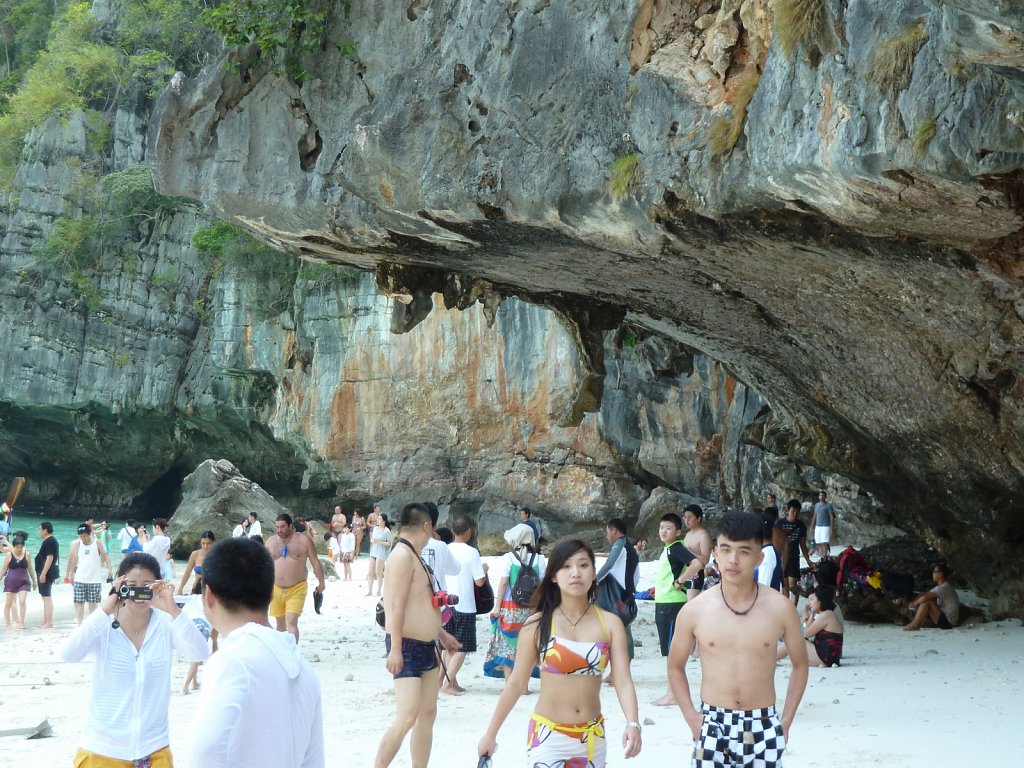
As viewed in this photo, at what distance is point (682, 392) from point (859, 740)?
22379 millimetres

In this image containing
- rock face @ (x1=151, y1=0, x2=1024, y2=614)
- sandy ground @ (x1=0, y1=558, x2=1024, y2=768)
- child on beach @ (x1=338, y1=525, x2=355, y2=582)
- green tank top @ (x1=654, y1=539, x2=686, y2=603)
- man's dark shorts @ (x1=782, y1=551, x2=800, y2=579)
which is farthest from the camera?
child on beach @ (x1=338, y1=525, x2=355, y2=582)

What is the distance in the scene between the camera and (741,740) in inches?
153

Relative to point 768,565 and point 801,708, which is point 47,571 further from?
point 801,708

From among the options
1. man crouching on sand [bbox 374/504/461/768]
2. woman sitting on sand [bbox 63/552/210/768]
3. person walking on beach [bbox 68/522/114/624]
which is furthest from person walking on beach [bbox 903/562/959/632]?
person walking on beach [bbox 68/522/114/624]

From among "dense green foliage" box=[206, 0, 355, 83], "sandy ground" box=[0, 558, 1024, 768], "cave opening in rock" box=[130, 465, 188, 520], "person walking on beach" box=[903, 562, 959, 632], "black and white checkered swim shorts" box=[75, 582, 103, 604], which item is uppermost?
"dense green foliage" box=[206, 0, 355, 83]

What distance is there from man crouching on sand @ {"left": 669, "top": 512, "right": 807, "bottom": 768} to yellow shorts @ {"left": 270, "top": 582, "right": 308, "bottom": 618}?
587 cm

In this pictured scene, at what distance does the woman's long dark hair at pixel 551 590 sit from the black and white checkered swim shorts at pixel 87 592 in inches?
386

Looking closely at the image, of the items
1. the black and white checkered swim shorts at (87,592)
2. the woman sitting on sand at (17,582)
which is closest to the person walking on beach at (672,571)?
the black and white checkered swim shorts at (87,592)

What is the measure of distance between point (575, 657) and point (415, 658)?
1.50 meters

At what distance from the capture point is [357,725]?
7.25 metres

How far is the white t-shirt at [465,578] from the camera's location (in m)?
8.24

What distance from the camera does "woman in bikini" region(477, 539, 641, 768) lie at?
4090 millimetres

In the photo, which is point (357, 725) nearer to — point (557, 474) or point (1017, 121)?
point (1017, 121)

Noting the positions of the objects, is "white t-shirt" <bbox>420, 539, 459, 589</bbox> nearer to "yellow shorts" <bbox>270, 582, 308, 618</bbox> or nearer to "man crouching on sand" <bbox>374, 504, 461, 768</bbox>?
"man crouching on sand" <bbox>374, 504, 461, 768</bbox>
